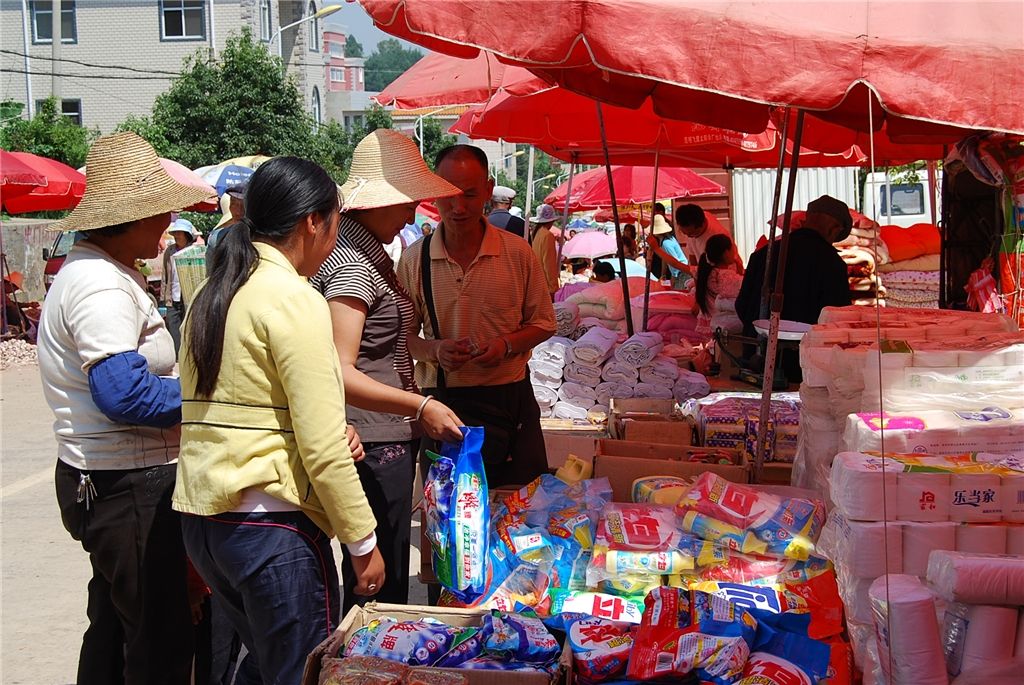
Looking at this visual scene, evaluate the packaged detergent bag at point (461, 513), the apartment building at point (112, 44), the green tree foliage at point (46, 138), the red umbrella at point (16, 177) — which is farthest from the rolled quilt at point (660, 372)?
the apartment building at point (112, 44)

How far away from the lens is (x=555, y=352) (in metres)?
7.64

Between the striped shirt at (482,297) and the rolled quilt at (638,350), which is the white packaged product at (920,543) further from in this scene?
the rolled quilt at (638,350)

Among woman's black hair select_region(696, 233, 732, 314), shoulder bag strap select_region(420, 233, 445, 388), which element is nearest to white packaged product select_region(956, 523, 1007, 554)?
shoulder bag strap select_region(420, 233, 445, 388)

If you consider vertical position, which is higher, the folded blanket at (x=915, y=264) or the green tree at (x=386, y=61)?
the green tree at (x=386, y=61)

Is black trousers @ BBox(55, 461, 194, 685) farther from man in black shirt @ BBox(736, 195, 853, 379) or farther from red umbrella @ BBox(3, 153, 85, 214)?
red umbrella @ BBox(3, 153, 85, 214)

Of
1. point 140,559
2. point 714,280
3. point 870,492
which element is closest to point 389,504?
point 140,559

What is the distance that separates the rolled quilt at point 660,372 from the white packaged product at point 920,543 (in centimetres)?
419

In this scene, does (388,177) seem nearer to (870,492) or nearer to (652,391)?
(870,492)

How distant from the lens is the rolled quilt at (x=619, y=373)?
24.2 ft

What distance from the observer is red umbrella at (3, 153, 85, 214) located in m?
14.2

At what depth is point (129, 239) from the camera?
3264 mm

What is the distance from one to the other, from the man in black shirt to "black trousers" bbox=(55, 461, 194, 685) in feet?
15.0

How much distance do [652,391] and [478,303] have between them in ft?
10.2

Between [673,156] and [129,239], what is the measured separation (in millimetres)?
8317
